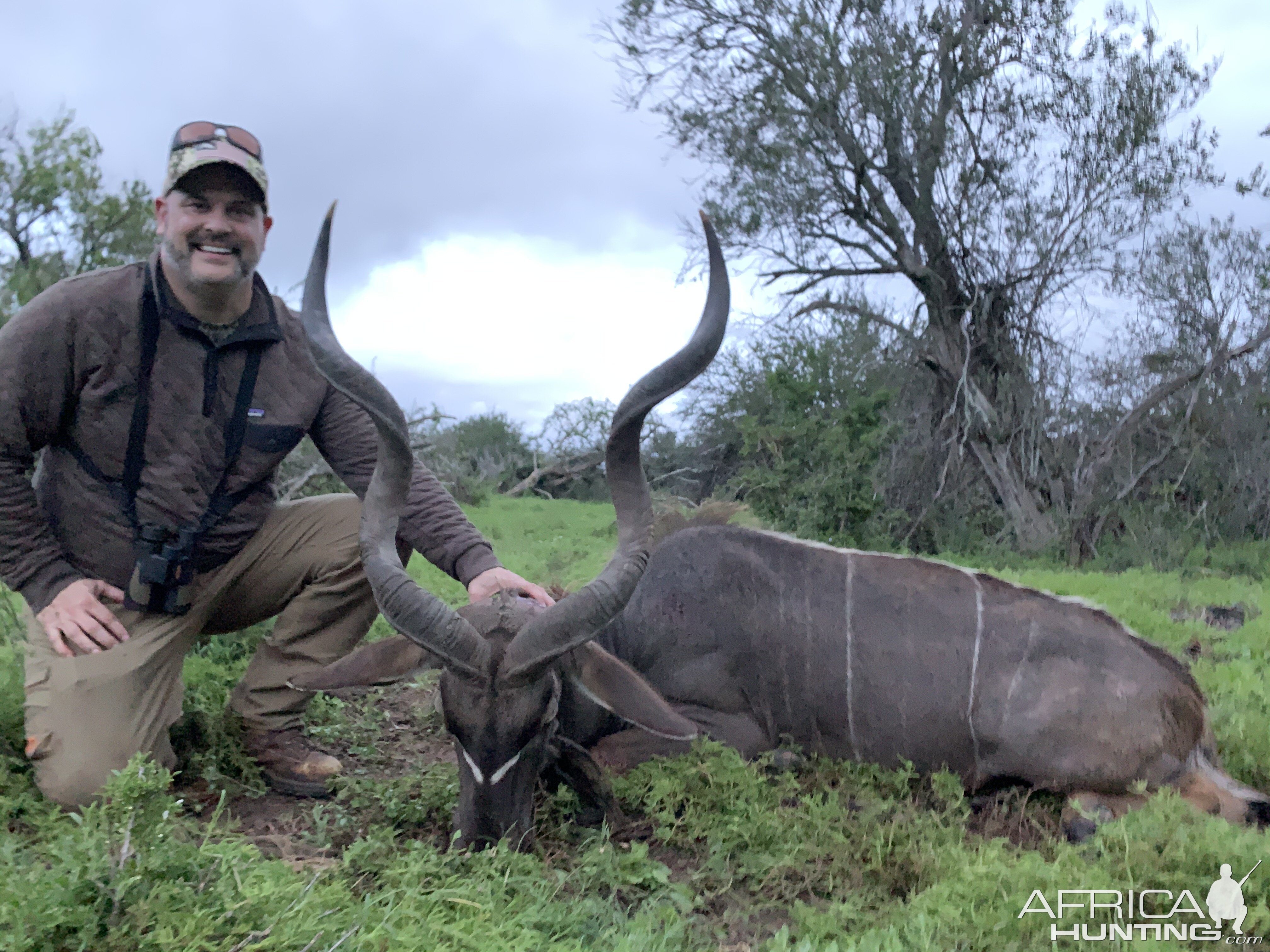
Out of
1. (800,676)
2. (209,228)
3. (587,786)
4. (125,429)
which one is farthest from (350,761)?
(209,228)

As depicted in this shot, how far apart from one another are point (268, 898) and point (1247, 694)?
4.24m

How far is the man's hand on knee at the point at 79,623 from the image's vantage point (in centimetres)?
302

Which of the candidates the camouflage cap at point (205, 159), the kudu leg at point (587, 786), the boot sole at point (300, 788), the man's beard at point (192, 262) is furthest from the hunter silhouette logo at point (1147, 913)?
the camouflage cap at point (205, 159)

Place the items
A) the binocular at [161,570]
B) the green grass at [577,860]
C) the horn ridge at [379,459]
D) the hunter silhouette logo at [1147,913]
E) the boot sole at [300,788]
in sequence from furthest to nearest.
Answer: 1. the boot sole at [300,788]
2. the binocular at [161,570]
3. the horn ridge at [379,459]
4. the hunter silhouette logo at [1147,913]
5. the green grass at [577,860]

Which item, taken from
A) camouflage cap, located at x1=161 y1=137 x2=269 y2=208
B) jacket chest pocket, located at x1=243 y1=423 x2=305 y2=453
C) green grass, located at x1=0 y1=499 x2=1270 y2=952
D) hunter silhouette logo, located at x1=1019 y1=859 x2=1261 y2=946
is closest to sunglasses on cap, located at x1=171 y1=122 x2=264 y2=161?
camouflage cap, located at x1=161 y1=137 x2=269 y2=208

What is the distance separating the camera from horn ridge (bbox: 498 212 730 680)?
2900 mm

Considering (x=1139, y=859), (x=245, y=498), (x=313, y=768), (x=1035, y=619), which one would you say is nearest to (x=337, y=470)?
(x=245, y=498)

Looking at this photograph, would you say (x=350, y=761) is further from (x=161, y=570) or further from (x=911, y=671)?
(x=911, y=671)

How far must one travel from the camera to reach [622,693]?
3158mm

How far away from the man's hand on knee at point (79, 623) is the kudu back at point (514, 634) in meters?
0.66

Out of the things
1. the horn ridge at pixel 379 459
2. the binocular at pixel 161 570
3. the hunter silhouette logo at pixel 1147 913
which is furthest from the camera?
the binocular at pixel 161 570

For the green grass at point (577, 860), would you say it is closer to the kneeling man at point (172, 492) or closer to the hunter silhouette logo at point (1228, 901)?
the hunter silhouette logo at point (1228, 901)

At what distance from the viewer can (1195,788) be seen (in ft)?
10.5

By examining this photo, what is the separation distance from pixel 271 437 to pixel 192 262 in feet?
2.24
